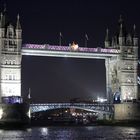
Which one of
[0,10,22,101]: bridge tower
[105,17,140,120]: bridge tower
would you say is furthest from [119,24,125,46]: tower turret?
[0,10,22,101]: bridge tower

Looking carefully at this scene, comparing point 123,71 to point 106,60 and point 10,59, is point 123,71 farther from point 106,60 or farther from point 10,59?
point 10,59

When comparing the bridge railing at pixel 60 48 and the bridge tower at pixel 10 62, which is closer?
the bridge tower at pixel 10 62

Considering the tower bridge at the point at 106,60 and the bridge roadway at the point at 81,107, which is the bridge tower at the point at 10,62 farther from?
the bridge roadway at the point at 81,107

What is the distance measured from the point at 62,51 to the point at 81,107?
11.9 m

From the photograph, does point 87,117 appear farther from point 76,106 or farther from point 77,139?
point 77,139

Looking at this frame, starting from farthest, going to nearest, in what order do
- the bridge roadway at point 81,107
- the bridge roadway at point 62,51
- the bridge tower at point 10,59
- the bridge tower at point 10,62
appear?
1. the bridge roadway at point 81,107
2. the bridge roadway at point 62,51
3. the bridge tower at point 10,59
4. the bridge tower at point 10,62

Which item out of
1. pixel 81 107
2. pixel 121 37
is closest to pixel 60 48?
pixel 81 107

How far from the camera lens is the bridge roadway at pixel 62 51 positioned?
131m

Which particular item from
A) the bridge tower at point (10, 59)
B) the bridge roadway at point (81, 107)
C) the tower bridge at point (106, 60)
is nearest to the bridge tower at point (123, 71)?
the tower bridge at point (106, 60)

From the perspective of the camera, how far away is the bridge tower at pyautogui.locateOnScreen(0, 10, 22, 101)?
427 ft

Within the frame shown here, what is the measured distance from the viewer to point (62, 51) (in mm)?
133375

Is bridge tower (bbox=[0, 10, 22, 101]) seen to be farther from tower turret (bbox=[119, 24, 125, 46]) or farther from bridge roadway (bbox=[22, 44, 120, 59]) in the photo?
tower turret (bbox=[119, 24, 125, 46])

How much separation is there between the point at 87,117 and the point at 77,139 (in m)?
96.8

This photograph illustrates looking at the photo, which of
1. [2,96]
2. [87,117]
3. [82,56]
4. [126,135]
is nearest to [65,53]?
[82,56]
